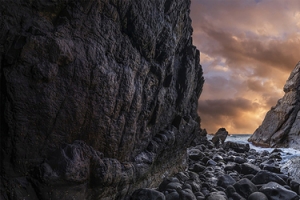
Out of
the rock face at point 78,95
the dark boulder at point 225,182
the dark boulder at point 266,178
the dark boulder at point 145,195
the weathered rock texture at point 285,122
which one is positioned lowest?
the dark boulder at point 145,195

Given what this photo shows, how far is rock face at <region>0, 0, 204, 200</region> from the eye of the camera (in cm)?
343

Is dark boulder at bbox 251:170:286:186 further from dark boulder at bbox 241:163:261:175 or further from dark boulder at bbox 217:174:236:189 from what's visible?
dark boulder at bbox 241:163:261:175

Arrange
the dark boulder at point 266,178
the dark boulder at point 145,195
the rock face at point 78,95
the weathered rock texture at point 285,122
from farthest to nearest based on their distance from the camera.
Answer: the weathered rock texture at point 285,122
the dark boulder at point 266,178
the dark boulder at point 145,195
the rock face at point 78,95

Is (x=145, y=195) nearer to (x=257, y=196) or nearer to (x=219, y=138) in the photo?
(x=257, y=196)

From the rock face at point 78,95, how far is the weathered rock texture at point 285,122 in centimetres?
2223

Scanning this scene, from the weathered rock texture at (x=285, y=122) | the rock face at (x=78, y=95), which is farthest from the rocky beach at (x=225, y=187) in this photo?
the weathered rock texture at (x=285, y=122)

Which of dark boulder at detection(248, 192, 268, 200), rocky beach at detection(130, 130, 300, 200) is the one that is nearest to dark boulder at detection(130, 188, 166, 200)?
rocky beach at detection(130, 130, 300, 200)

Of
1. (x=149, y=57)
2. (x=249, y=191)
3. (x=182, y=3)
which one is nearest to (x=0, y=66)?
(x=149, y=57)

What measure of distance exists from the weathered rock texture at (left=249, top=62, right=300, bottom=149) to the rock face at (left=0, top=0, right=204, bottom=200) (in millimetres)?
22232

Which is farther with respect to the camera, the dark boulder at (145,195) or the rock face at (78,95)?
the dark boulder at (145,195)

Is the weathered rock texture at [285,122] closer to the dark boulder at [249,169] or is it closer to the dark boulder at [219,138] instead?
the dark boulder at [219,138]

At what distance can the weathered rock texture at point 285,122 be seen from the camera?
81.0 ft

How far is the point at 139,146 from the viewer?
623cm

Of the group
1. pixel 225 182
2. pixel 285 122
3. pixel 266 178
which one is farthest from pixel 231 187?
pixel 285 122
